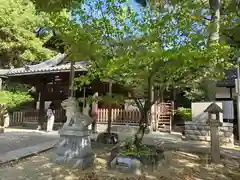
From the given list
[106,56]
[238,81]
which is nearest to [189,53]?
[106,56]

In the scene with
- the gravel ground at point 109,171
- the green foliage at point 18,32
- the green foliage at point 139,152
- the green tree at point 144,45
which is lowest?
the gravel ground at point 109,171

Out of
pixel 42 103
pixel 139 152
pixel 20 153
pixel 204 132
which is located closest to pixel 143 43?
pixel 139 152

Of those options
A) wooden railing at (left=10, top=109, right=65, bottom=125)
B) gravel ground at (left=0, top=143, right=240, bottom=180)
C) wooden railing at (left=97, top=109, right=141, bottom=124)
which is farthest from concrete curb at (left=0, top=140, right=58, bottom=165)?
wooden railing at (left=10, top=109, right=65, bottom=125)

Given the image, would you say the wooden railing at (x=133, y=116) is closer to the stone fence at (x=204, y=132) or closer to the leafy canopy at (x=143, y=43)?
the stone fence at (x=204, y=132)

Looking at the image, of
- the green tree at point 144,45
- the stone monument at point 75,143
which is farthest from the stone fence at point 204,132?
the stone monument at point 75,143

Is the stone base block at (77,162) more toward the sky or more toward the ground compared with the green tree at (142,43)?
more toward the ground

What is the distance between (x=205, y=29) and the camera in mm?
4734

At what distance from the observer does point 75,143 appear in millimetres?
5363

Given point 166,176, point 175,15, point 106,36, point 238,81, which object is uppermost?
point 175,15

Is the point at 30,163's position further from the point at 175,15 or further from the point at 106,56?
the point at 175,15

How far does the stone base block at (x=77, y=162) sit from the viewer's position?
199 inches

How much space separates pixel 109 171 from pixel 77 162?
784mm

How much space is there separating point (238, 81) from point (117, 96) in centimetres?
367

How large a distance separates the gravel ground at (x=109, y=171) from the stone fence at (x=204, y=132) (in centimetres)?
257
